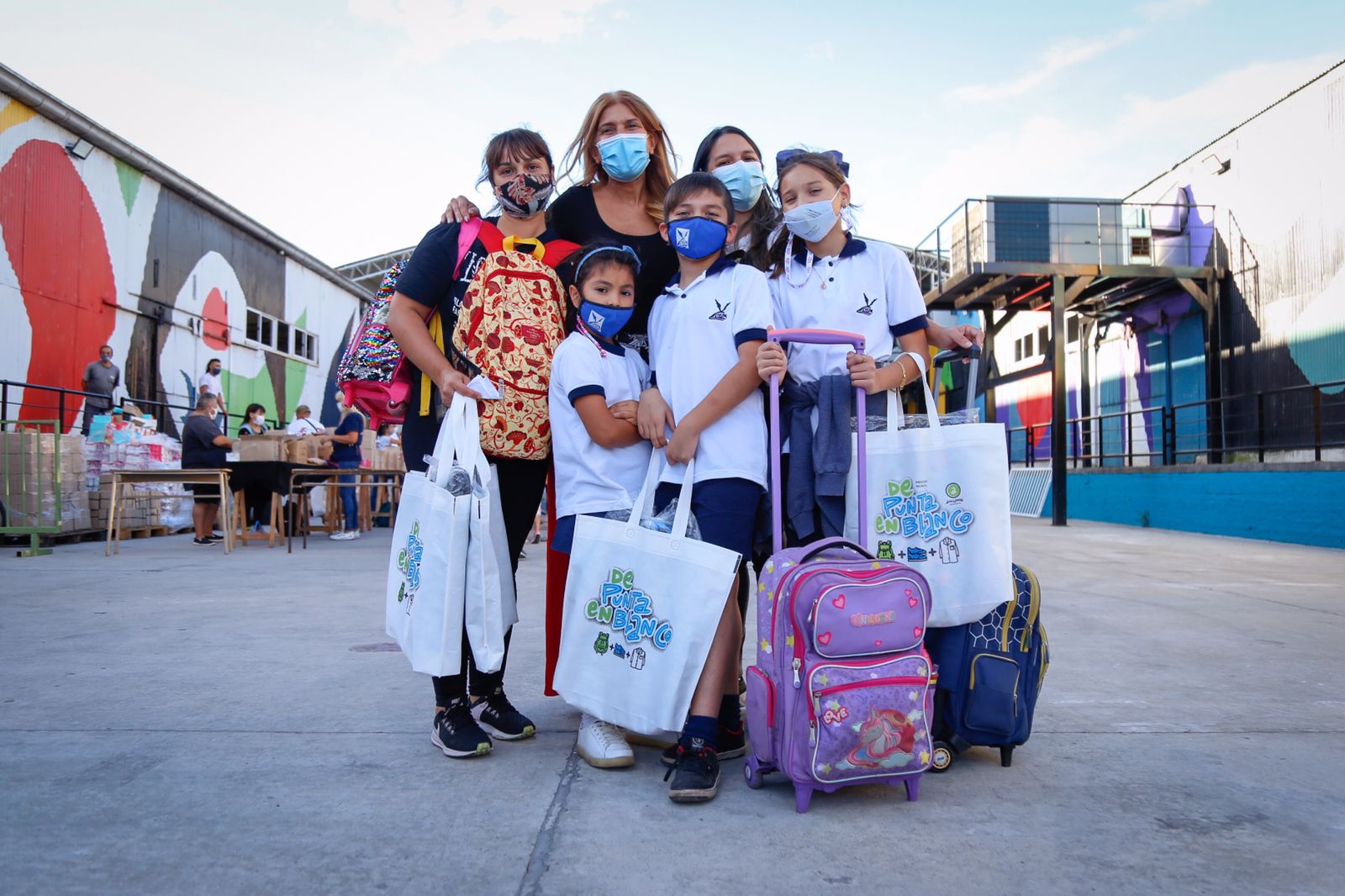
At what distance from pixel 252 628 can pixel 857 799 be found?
3.27m

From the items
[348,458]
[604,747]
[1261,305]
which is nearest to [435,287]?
[604,747]

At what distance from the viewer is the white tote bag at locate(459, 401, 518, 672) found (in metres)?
2.43

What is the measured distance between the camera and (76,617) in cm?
469

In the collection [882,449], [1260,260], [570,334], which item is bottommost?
[882,449]

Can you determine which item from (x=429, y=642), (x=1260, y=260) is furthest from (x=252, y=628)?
(x=1260, y=260)

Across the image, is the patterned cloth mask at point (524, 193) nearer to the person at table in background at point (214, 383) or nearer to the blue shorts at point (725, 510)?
the blue shorts at point (725, 510)

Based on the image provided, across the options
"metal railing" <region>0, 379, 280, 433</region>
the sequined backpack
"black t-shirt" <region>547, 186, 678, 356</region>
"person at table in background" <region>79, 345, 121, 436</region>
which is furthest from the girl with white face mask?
"person at table in background" <region>79, 345, 121, 436</region>

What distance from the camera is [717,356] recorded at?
2439 mm

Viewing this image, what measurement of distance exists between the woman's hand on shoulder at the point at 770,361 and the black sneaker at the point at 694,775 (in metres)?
0.89

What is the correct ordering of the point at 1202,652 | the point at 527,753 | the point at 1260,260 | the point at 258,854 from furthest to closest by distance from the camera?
the point at 1260,260 → the point at 1202,652 → the point at 527,753 → the point at 258,854

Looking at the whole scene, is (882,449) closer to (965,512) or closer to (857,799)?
(965,512)

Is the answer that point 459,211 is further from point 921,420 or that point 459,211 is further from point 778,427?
point 921,420

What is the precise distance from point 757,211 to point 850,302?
0.58 meters

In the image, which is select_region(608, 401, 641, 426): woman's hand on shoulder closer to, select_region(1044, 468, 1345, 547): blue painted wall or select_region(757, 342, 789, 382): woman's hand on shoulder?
select_region(757, 342, 789, 382): woman's hand on shoulder
